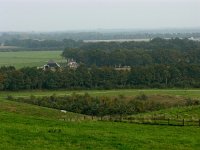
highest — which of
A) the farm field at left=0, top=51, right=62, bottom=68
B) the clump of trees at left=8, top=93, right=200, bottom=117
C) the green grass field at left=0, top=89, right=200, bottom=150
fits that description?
the green grass field at left=0, top=89, right=200, bottom=150

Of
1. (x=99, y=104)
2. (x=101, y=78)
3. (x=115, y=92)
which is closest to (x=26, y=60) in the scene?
(x=101, y=78)

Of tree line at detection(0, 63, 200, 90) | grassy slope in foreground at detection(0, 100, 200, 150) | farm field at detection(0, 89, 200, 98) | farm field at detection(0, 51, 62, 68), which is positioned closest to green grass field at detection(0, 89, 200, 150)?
grassy slope in foreground at detection(0, 100, 200, 150)

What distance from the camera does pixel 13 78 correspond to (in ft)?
228

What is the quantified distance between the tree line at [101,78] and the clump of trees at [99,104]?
13.5 meters

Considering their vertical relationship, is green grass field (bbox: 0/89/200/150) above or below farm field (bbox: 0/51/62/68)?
above

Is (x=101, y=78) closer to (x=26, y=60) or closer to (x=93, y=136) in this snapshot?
(x=26, y=60)

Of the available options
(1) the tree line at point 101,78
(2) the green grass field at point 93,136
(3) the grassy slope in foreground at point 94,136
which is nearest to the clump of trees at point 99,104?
(1) the tree line at point 101,78

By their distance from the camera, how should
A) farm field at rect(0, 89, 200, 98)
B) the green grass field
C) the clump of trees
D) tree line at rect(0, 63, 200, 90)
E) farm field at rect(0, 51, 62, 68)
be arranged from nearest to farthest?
the green grass field → the clump of trees → farm field at rect(0, 89, 200, 98) → tree line at rect(0, 63, 200, 90) → farm field at rect(0, 51, 62, 68)

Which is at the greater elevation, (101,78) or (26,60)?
(101,78)

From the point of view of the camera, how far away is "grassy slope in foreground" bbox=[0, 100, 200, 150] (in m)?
18.0

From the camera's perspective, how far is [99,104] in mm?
51438

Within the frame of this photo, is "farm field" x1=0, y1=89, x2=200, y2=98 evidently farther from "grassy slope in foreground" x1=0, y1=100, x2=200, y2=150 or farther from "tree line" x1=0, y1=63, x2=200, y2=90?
"grassy slope in foreground" x1=0, y1=100, x2=200, y2=150

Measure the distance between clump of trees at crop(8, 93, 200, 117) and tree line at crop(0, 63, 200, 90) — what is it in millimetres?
13531

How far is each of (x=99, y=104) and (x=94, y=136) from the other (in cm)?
3184
